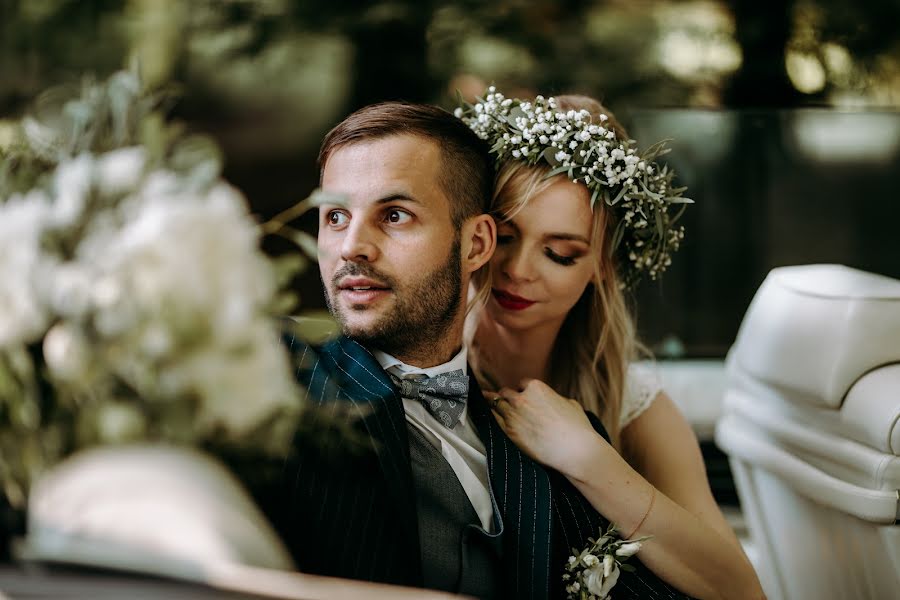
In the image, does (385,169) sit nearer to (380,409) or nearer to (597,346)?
(380,409)

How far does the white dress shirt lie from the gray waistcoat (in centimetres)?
3

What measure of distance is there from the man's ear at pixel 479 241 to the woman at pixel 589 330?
96 mm

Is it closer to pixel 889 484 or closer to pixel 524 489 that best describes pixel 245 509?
pixel 524 489

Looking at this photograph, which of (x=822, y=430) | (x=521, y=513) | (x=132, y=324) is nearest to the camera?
(x=132, y=324)

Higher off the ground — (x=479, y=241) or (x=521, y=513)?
(x=479, y=241)

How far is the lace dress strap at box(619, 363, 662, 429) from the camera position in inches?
95.5

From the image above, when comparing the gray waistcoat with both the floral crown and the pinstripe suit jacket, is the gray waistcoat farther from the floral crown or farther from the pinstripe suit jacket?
the floral crown

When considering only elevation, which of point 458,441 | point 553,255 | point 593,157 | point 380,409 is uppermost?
point 593,157

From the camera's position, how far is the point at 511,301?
85.4 inches

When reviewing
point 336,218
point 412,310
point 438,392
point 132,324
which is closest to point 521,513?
point 438,392

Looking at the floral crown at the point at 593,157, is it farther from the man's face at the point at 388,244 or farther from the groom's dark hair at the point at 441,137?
the man's face at the point at 388,244

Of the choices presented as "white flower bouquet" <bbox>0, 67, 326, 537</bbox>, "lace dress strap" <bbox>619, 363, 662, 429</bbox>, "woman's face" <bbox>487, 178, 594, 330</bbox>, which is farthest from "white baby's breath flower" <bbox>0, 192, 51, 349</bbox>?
"lace dress strap" <bbox>619, 363, 662, 429</bbox>

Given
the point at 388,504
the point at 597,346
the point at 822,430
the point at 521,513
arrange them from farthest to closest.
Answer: the point at 597,346
the point at 822,430
the point at 521,513
the point at 388,504

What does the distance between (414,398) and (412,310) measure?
17cm
